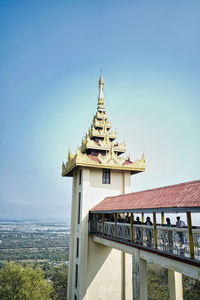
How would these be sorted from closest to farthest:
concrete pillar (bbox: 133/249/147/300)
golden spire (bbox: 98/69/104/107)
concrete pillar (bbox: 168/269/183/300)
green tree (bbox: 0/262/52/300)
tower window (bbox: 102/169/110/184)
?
concrete pillar (bbox: 133/249/147/300) < concrete pillar (bbox: 168/269/183/300) < tower window (bbox: 102/169/110/184) < golden spire (bbox: 98/69/104/107) < green tree (bbox: 0/262/52/300)

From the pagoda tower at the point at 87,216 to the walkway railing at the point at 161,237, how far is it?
14.9 ft

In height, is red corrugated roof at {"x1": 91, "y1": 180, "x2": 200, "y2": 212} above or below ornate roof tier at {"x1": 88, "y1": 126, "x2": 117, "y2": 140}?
below

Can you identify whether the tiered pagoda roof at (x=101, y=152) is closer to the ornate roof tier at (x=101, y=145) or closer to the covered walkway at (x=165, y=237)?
the ornate roof tier at (x=101, y=145)

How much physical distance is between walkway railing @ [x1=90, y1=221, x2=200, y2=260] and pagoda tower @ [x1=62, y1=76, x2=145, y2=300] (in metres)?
4.54

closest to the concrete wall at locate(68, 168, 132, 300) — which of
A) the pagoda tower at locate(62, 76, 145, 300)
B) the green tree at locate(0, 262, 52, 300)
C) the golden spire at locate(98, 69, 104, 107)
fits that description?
the pagoda tower at locate(62, 76, 145, 300)

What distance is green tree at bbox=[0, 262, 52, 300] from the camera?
24.6 m

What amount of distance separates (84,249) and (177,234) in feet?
30.7

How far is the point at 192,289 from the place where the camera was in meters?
24.7

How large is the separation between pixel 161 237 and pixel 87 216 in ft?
27.5

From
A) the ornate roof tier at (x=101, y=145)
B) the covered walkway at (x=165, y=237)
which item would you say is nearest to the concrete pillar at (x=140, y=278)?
the covered walkway at (x=165, y=237)

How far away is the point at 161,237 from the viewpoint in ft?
28.9

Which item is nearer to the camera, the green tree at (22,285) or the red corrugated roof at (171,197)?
the red corrugated roof at (171,197)

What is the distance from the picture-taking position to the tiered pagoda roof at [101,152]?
679 inches

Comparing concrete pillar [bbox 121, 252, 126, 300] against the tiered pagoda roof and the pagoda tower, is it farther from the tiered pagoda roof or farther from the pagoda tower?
the tiered pagoda roof
